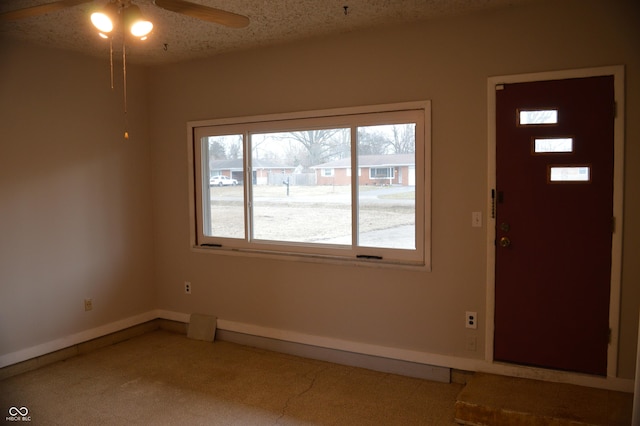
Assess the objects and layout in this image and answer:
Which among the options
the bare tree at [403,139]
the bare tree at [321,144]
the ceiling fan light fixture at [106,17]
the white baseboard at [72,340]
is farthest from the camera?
the bare tree at [321,144]

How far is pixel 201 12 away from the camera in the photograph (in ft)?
7.69

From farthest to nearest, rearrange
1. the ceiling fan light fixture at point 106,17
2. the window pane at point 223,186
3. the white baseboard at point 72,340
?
1. the window pane at point 223,186
2. the white baseboard at point 72,340
3. the ceiling fan light fixture at point 106,17

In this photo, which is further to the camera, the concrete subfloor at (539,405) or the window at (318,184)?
the window at (318,184)

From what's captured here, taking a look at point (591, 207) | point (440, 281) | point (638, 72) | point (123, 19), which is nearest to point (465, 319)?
point (440, 281)

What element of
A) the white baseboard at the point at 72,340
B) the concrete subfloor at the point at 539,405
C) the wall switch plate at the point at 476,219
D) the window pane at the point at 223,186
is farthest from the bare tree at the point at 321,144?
the white baseboard at the point at 72,340

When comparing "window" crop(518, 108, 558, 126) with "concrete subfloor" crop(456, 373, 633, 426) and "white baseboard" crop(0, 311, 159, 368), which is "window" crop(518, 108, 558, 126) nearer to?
"concrete subfloor" crop(456, 373, 633, 426)

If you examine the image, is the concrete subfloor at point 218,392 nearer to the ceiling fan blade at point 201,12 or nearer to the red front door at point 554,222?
the red front door at point 554,222

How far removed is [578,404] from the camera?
2.77m

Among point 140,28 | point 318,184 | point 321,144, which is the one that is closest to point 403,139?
point 321,144

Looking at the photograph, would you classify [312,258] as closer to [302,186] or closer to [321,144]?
[302,186]

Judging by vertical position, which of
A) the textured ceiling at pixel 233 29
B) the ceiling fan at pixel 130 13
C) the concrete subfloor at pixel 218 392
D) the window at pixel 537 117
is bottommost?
the concrete subfloor at pixel 218 392

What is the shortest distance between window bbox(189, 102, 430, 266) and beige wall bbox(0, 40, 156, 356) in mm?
701

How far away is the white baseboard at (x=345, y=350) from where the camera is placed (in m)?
3.04

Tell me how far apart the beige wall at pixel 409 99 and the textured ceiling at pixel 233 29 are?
0.15 metres
